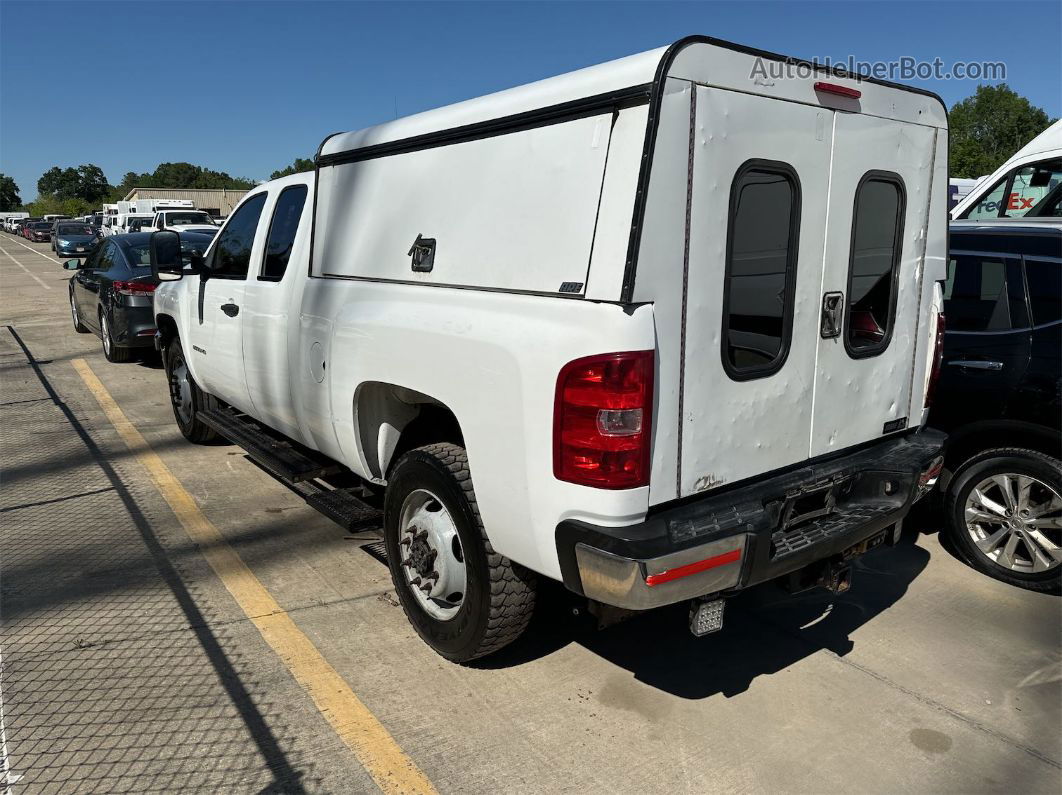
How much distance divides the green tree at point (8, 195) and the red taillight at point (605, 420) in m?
211

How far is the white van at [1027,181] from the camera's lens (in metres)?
7.24

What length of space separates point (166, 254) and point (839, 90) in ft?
→ 15.9

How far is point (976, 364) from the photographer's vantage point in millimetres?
4547

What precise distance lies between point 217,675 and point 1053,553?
4.16m

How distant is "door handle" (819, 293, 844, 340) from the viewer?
10.7ft

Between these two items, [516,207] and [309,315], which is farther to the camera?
[309,315]

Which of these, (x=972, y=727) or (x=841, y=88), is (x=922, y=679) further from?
(x=841, y=88)

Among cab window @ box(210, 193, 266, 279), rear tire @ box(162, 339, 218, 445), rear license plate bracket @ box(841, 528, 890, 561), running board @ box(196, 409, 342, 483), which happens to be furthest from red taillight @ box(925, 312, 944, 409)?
rear tire @ box(162, 339, 218, 445)

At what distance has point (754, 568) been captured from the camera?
2.87m

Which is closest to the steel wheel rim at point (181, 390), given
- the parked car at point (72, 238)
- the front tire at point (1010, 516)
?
the front tire at point (1010, 516)

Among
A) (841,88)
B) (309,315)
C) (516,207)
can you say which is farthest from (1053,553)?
(309,315)

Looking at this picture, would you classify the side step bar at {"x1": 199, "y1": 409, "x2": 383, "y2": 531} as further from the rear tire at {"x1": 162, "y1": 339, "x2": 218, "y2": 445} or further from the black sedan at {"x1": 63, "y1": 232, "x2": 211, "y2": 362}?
the black sedan at {"x1": 63, "y1": 232, "x2": 211, "y2": 362}

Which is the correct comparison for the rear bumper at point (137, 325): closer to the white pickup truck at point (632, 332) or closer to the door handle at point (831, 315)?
the white pickup truck at point (632, 332)

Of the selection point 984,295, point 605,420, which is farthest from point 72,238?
point 605,420
